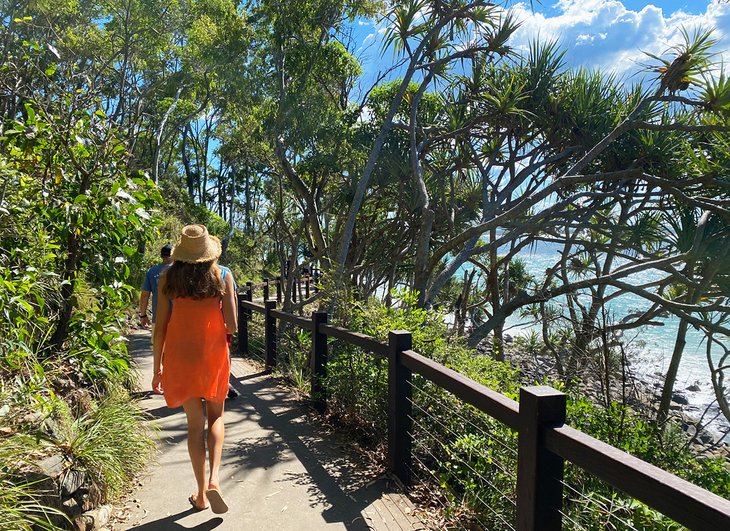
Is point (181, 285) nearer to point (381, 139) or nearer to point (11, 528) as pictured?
point (11, 528)

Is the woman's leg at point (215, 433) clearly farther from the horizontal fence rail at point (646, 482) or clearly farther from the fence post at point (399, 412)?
the horizontal fence rail at point (646, 482)

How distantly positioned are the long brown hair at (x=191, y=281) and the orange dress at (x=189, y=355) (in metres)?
0.05

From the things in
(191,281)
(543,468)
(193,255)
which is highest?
(193,255)

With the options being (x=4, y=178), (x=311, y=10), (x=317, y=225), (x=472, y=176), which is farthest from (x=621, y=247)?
(x=4, y=178)

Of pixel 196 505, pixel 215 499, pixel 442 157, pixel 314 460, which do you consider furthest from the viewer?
pixel 442 157

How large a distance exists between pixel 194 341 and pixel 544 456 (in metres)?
2.04

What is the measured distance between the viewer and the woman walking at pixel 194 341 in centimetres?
311

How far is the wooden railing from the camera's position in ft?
5.03

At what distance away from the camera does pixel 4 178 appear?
10.7 feet

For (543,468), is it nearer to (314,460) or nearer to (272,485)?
(272,485)

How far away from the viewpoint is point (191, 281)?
10.2 feet

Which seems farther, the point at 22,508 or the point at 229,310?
the point at 229,310

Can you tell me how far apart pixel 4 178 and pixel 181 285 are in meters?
1.34

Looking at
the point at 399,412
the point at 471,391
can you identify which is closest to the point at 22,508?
the point at 471,391
